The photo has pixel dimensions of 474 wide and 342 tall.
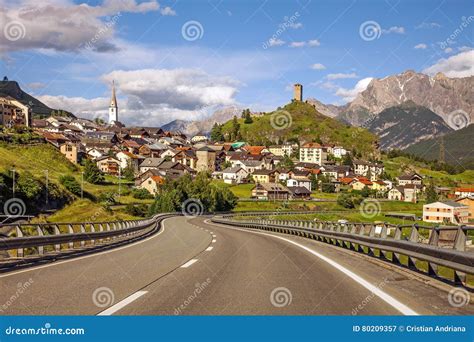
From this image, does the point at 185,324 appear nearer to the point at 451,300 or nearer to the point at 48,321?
the point at 48,321

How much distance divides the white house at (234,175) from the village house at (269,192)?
2147cm

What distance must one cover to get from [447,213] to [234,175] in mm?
92773

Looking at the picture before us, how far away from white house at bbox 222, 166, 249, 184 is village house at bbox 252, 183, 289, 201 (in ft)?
70.4

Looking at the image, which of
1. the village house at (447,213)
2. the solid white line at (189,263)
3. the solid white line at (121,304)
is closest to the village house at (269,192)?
the village house at (447,213)

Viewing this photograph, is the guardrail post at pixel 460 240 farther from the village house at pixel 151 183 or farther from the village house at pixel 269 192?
the village house at pixel 269 192

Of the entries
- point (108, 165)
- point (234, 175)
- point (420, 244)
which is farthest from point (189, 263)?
point (234, 175)

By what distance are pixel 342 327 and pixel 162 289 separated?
411 centimetres

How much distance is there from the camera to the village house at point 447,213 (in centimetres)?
8425

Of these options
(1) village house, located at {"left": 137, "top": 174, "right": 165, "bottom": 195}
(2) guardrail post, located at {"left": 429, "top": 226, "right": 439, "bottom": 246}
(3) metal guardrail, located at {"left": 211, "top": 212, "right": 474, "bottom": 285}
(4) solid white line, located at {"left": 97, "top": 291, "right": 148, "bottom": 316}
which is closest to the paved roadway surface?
(4) solid white line, located at {"left": 97, "top": 291, "right": 148, "bottom": 316}

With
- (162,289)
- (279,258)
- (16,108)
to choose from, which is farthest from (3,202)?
(16,108)

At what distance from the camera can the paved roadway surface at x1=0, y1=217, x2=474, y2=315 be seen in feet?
26.4

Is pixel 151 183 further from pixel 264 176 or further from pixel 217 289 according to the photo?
pixel 217 289

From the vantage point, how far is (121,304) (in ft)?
27.4

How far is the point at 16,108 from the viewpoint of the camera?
573ft
